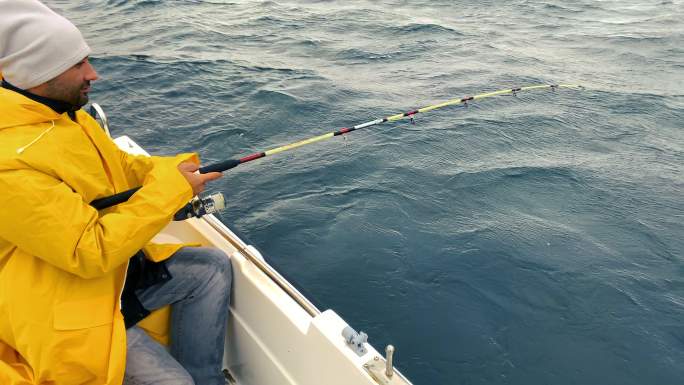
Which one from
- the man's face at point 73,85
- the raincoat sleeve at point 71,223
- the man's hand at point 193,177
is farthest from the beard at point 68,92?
the man's hand at point 193,177

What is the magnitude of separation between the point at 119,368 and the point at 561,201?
4.52 m

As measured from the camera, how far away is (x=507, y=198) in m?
5.19

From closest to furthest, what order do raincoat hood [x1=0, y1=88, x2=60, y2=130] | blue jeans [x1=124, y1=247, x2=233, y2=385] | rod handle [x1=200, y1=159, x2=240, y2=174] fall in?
raincoat hood [x1=0, y1=88, x2=60, y2=130] < blue jeans [x1=124, y1=247, x2=233, y2=385] < rod handle [x1=200, y1=159, x2=240, y2=174]

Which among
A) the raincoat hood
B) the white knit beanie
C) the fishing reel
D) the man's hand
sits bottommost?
the fishing reel

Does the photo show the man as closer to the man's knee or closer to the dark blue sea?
the man's knee

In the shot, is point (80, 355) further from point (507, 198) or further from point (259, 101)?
point (259, 101)

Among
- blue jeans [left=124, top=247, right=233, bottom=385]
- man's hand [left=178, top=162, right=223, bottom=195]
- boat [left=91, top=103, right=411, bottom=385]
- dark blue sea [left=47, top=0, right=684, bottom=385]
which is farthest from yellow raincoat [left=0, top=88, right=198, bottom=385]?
dark blue sea [left=47, top=0, right=684, bottom=385]

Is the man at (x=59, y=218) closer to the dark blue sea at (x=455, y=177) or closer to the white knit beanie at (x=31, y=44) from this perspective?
the white knit beanie at (x=31, y=44)

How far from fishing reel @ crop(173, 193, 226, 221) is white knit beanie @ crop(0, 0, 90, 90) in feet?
3.06

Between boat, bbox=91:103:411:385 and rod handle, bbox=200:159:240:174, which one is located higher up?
rod handle, bbox=200:159:240:174

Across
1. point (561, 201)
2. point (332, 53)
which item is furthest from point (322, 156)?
point (332, 53)

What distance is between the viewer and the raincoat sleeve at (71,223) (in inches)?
65.3

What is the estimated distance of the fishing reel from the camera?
259 cm

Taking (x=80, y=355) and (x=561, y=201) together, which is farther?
(x=561, y=201)
